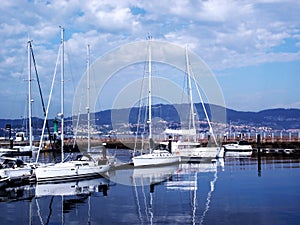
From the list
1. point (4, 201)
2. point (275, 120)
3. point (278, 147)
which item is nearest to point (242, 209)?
point (4, 201)

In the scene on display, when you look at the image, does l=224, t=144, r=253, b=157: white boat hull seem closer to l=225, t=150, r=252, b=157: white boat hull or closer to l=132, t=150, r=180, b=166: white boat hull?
l=225, t=150, r=252, b=157: white boat hull

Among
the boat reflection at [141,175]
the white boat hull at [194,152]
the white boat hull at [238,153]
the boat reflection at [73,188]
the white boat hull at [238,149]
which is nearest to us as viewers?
the boat reflection at [73,188]

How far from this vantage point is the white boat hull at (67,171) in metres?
31.0

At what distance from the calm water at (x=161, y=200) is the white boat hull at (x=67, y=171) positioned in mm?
1048

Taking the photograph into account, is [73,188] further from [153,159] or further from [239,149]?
[239,149]

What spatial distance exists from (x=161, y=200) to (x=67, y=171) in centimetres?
1048

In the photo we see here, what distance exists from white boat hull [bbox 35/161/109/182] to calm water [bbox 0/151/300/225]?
105 centimetres

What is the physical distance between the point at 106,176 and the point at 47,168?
15.8 feet

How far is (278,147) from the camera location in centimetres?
6738

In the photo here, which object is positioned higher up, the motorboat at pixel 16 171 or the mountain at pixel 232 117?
the mountain at pixel 232 117

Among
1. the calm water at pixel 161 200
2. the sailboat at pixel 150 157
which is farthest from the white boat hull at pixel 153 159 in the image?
the calm water at pixel 161 200

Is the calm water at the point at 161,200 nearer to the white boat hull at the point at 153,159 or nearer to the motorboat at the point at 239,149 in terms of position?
the white boat hull at the point at 153,159

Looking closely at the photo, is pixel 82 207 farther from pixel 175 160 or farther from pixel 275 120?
pixel 275 120

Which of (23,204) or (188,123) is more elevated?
(188,123)
